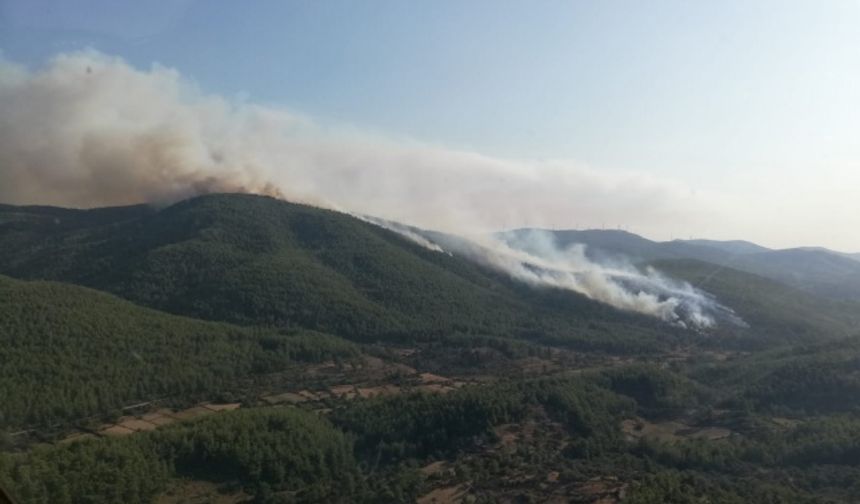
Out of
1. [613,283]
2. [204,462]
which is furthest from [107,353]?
[613,283]

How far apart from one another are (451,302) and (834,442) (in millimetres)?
60430

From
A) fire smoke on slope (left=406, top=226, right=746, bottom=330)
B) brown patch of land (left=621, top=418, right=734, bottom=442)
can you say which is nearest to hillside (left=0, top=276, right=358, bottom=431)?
brown patch of land (left=621, top=418, right=734, bottom=442)

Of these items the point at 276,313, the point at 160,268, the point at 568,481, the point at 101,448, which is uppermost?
the point at 160,268

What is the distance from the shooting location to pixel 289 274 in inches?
3826

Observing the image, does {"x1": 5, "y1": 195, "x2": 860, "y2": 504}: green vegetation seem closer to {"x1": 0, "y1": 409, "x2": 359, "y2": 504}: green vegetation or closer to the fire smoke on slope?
{"x1": 0, "y1": 409, "x2": 359, "y2": 504}: green vegetation

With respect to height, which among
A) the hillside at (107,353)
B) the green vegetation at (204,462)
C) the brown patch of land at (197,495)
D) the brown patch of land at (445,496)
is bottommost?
the brown patch of land at (445,496)

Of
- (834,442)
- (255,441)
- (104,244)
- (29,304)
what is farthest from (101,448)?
(104,244)

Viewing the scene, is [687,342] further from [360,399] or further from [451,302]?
[360,399]

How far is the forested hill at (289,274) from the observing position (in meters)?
89.9

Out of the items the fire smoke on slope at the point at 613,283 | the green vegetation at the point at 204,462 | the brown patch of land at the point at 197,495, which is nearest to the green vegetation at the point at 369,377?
the green vegetation at the point at 204,462

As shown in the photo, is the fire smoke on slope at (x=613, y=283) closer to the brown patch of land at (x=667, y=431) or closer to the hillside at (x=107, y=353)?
the brown patch of land at (x=667, y=431)

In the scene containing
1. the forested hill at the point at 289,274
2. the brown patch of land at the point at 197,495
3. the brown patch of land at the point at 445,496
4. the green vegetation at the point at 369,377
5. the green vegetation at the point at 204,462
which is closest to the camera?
the green vegetation at the point at 204,462

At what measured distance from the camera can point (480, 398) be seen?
54.1 metres

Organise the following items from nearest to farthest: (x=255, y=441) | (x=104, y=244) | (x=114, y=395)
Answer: (x=255, y=441) < (x=114, y=395) < (x=104, y=244)
